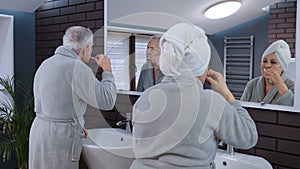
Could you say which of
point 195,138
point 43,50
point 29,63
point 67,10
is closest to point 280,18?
point 195,138

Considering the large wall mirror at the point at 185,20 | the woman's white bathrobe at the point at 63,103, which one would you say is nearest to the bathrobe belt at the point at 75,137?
the woman's white bathrobe at the point at 63,103

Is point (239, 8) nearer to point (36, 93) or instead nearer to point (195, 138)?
point (195, 138)

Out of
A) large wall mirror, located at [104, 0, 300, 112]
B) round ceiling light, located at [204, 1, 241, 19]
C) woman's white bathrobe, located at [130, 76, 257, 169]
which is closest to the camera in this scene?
woman's white bathrobe, located at [130, 76, 257, 169]

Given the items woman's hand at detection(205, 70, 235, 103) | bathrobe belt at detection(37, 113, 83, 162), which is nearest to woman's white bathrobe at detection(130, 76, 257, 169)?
woman's hand at detection(205, 70, 235, 103)

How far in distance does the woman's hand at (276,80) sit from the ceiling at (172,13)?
301 mm

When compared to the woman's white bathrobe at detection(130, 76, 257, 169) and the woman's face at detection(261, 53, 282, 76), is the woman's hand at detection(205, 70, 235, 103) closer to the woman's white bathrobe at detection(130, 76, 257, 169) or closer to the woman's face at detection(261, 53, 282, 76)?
the woman's white bathrobe at detection(130, 76, 257, 169)

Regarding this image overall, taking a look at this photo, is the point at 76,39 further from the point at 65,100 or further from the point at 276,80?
the point at 276,80

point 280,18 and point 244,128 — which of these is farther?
point 280,18

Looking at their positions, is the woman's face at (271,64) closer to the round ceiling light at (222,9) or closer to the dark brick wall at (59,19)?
the round ceiling light at (222,9)

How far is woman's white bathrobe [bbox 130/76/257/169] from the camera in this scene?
115 cm

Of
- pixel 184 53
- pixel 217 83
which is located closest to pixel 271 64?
pixel 217 83

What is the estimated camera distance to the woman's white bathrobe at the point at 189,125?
1153 mm

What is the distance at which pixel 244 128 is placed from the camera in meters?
1.18

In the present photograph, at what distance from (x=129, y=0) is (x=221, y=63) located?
35.0 inches
